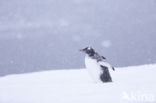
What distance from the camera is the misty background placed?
185 feet

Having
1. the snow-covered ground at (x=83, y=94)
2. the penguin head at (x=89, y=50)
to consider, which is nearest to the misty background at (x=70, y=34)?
the penguin head at (x=89, y=50)

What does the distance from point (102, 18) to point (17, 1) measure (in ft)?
144

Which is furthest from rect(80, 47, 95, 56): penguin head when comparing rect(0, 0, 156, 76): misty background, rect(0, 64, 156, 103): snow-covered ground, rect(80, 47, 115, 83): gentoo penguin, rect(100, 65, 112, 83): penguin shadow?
rect(0, 0, 156, 76): misty background

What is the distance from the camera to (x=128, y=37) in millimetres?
79688

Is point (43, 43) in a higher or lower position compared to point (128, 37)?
higher

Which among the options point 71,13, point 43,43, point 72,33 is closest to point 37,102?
point 43,43

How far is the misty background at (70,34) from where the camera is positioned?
185 ft

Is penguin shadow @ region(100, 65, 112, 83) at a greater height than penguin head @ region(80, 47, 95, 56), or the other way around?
penguin head @ region(80, 47, 95, 56)

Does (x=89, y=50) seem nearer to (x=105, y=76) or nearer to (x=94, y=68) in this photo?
(x=94, y=68)

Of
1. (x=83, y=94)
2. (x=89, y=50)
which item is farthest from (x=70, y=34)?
(x=83, y=94)

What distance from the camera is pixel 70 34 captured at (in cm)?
12231

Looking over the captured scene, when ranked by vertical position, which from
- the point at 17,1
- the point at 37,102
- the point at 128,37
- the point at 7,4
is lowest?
the point at 37,102

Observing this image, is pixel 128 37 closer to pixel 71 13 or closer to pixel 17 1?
pixel 71 13

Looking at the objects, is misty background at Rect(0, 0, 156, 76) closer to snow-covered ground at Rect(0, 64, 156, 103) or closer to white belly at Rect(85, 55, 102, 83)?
white belly at Rect(85, 55, 102, 83)
